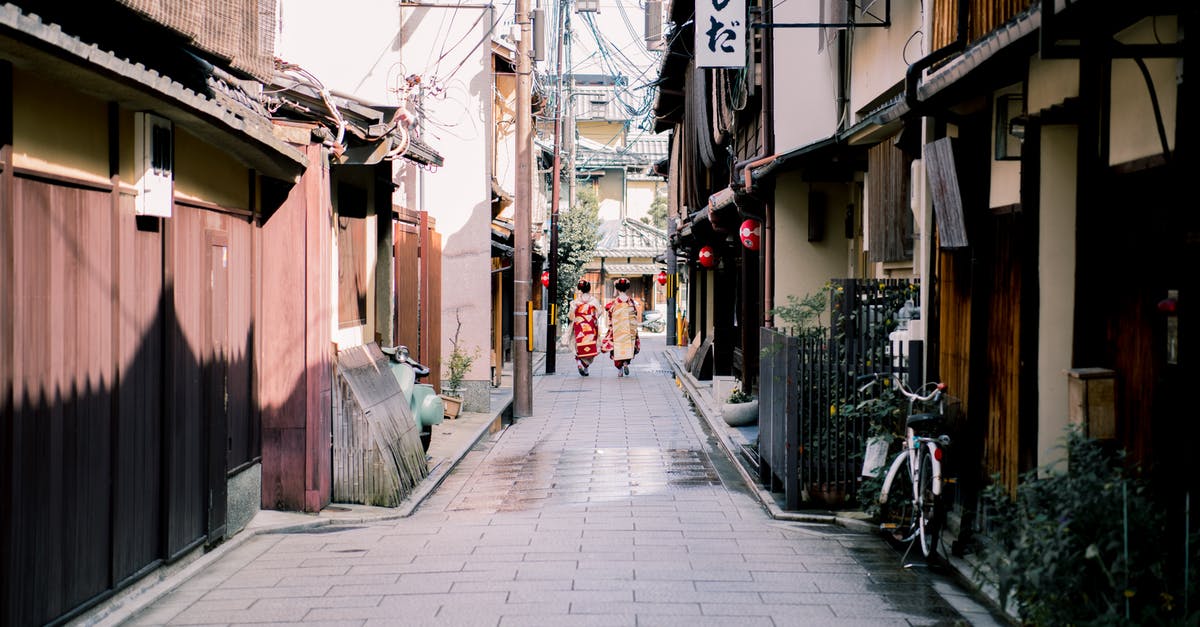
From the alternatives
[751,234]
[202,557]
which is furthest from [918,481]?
[751,234]

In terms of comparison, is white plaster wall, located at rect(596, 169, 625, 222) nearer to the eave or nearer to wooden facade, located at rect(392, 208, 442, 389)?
wooden facade, located at rect(392, 208, 442, 389)

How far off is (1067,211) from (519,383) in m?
15.0

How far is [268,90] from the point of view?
35.4ft

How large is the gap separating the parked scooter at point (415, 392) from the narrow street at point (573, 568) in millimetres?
861

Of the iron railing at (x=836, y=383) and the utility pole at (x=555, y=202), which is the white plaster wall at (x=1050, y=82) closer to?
the iron railing at (x=836, y=383)

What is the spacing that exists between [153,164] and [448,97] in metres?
14.1

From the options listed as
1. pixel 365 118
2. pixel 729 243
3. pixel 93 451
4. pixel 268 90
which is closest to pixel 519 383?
pixel 729 243

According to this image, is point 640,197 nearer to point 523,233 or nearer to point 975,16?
point 523,233

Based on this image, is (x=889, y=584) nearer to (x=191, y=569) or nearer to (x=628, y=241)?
(x=191, y=569)

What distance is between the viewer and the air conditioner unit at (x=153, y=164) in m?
7.91

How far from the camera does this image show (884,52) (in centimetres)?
1244

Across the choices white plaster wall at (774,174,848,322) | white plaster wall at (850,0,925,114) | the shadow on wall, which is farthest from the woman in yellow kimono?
the shadow on wall

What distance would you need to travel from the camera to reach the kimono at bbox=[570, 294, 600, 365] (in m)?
31.9

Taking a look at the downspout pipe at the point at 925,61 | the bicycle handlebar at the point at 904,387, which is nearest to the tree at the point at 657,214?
the bicycle handlebar at the point at 904,387
